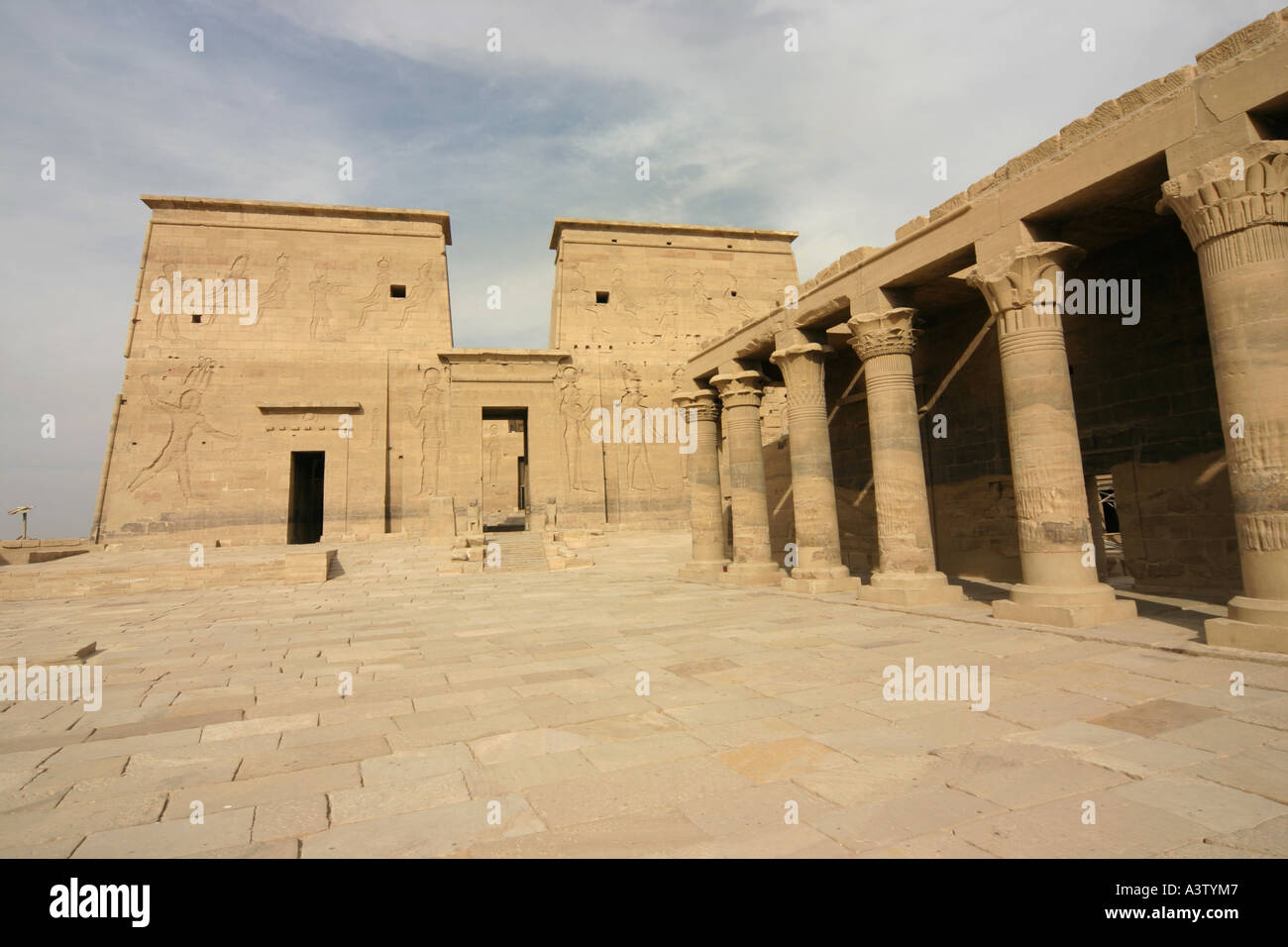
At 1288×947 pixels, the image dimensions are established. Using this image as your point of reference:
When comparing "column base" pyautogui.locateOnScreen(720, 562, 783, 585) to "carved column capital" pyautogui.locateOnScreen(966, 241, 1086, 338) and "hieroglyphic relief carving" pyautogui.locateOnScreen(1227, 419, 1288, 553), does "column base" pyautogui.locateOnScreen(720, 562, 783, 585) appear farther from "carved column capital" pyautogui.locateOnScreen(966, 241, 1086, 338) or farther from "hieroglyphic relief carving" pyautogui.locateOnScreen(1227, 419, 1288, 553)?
"hieroglyphic relief carving" pyautogui.locateOnScreen(1227, 419, 1288, 553)

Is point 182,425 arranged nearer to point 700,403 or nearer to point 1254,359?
point 700,403

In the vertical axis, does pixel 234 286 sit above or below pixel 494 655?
above

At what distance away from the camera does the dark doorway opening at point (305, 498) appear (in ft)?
76.1

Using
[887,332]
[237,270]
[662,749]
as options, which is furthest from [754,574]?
[237,270]

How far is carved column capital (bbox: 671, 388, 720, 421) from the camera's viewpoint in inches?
560

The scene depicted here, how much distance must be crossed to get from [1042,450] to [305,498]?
81.2ft

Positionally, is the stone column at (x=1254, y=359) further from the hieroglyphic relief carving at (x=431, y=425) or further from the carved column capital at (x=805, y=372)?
the hieroglyphic relief carving at (x=431, y=425)

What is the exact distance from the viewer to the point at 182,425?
22297 mm

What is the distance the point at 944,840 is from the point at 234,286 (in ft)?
92.2

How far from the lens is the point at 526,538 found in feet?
62.4
